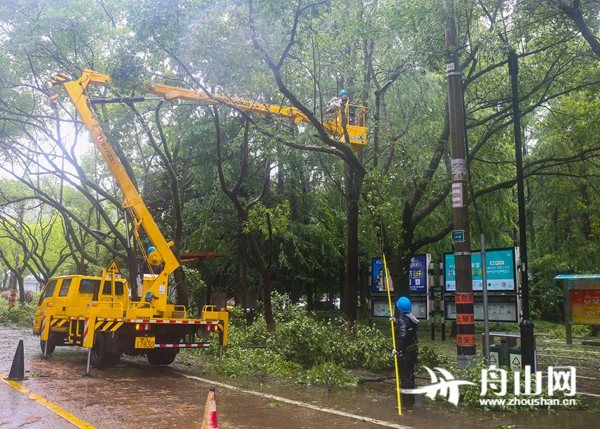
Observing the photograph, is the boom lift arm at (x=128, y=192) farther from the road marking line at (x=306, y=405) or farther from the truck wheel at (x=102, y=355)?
the road marking line at (x=306, y=405)

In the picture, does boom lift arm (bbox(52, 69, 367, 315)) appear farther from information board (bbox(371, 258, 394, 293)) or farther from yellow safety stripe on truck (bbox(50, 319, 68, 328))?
information board (bbox(371, 258, 394, 293))

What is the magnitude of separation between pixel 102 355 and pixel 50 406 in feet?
14.3

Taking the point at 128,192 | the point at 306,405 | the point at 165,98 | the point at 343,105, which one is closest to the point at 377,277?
the point at 343,105

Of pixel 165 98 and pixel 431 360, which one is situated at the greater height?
pixel 165 98

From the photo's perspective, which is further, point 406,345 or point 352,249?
point 352,249

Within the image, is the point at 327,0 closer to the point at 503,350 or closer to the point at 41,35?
Result: the point at 503,350

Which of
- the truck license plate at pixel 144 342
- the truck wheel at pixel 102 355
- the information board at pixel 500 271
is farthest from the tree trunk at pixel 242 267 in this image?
the information board at pixel 500 271

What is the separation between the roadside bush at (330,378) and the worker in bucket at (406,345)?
1.84 meters

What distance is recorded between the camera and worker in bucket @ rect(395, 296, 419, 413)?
8953mm

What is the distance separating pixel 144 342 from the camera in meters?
12.3

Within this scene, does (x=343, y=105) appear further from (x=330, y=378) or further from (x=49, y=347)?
(x=49, y=347)

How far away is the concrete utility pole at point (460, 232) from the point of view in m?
9.12

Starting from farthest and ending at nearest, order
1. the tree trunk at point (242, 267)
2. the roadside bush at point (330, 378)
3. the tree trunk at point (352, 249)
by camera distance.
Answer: the tree trunk at point (242, 267) → the tree trunk at point (352, 249) → the roadside bush at point (330, 378)

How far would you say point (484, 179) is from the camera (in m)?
18.8
